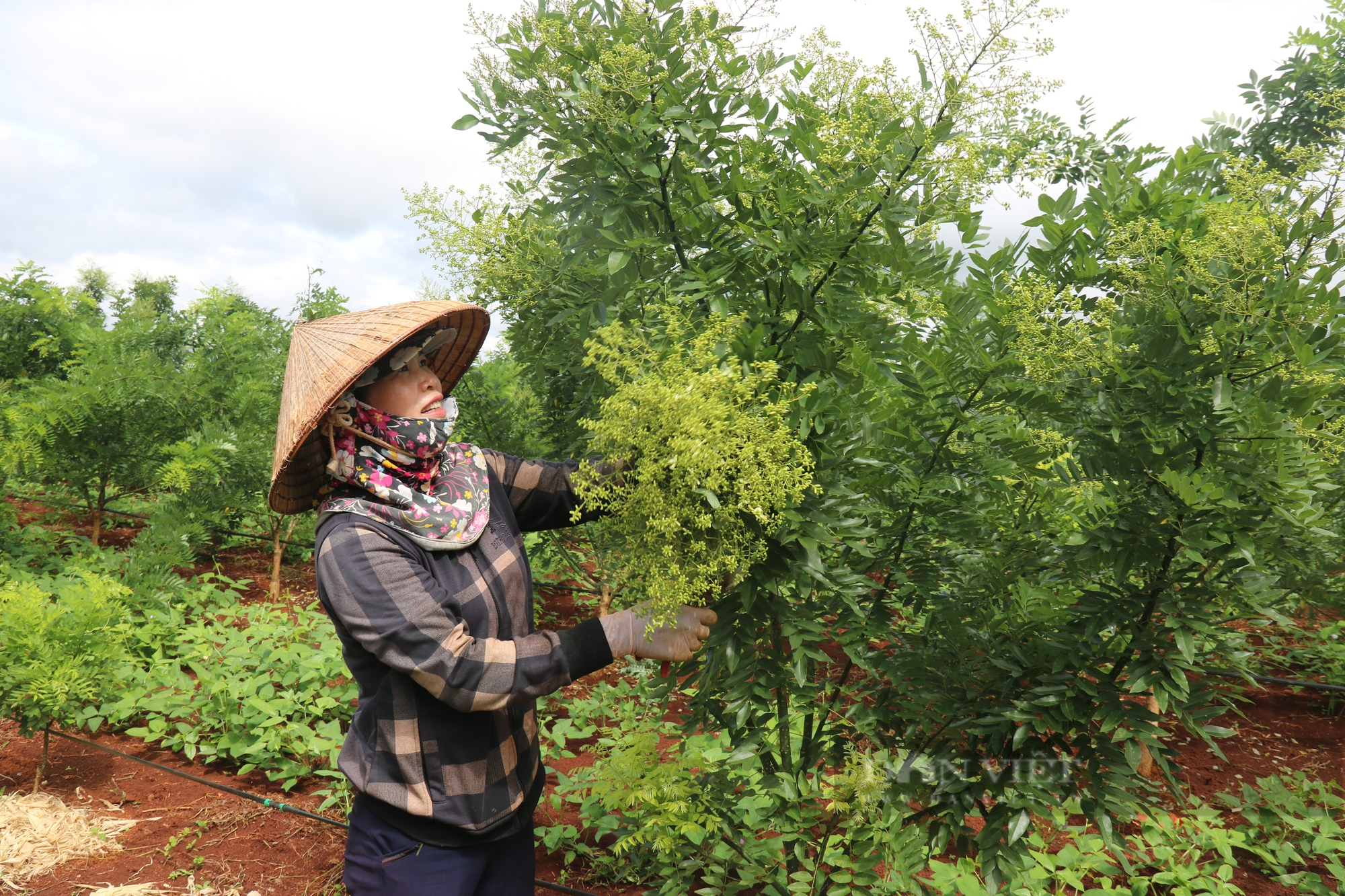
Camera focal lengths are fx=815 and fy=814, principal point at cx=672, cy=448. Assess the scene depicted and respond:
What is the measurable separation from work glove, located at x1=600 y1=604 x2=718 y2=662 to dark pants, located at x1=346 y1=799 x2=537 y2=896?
2.14ft

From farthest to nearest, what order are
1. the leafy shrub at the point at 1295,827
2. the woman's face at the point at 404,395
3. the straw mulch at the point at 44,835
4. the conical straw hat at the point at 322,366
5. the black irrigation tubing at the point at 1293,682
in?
the black irrigation tubing at the point at 1293,682 < the straw mulch at the point at 44,835 < the leafy shrub at the point at 1295,827 < the woman's face at the point at 404,395 < the conical straw hat at the point at 322,366

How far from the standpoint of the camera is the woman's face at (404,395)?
1876mm

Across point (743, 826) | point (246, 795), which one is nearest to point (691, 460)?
point (743, 826)

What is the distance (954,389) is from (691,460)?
0.80 metres

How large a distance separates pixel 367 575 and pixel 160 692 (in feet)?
11.7

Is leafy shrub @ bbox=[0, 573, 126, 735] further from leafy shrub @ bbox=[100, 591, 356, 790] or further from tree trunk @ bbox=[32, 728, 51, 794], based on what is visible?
leafy shrub @ bbox=[100, 591, 356, 790]

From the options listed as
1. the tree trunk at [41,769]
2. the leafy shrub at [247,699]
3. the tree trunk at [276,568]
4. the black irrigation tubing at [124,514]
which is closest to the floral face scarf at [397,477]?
the leafy shrub at [247,699]

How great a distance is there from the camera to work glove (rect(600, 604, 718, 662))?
5.38 feet

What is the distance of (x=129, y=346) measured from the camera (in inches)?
265

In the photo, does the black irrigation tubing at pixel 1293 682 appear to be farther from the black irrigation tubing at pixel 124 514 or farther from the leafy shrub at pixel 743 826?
the black irrigation tubing at pixel 124 514

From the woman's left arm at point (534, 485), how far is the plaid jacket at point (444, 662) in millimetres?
84

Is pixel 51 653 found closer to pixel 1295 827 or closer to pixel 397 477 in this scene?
pixel 397 477

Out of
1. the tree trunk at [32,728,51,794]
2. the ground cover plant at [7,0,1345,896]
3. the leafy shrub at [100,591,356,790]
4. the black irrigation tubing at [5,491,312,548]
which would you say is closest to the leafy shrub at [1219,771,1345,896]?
the ground cover plant at [7,0,1345,896]

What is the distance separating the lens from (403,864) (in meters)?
1.80
